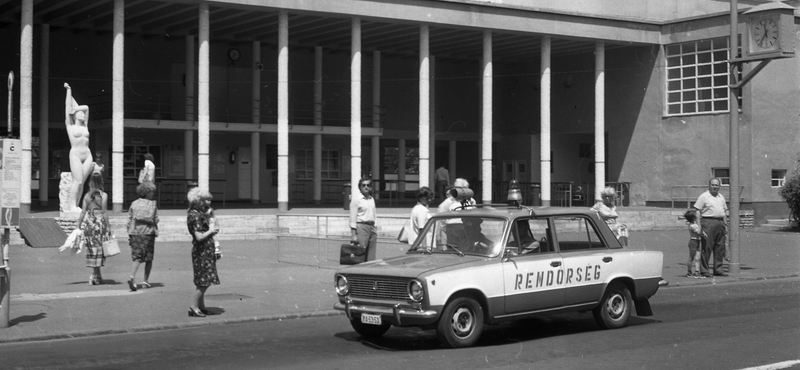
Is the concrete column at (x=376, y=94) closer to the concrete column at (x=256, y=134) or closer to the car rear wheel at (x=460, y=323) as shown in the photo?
the concrete column at (x=256, y=134)

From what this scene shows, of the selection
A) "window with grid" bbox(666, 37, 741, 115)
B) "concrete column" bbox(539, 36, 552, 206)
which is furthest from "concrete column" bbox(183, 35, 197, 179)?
"window with grid" bbox(666, 37, 741, 115)

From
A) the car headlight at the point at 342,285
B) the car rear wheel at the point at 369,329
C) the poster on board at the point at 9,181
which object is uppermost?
the poster on board at the point at 9,181

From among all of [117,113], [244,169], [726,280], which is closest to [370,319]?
[726,280]

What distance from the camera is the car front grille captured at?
9602mm

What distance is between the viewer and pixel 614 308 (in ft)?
37.0

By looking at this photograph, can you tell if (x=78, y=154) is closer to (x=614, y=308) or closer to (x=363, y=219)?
(x=363, y=219)

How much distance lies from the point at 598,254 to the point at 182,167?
31.1m

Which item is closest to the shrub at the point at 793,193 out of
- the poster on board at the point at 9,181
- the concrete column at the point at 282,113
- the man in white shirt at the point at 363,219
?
the concrete column at the point at 282,113

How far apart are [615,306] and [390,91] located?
112 feet

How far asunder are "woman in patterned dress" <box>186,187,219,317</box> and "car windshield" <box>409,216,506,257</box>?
267 centimetres

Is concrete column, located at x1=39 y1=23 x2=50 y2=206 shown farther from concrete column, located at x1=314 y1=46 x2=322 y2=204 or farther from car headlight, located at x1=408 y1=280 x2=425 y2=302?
car headlight, located at x1=408 y1=280 x2=425 y2=302

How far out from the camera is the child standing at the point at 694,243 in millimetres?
17469

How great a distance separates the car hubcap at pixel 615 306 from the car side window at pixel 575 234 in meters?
0.66

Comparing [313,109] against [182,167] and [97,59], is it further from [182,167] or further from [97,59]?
[97,59]
